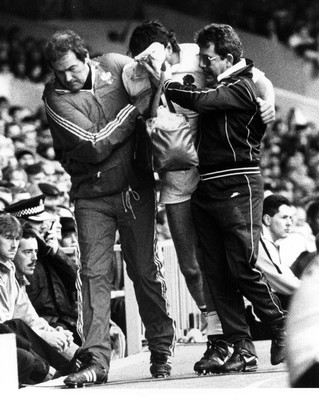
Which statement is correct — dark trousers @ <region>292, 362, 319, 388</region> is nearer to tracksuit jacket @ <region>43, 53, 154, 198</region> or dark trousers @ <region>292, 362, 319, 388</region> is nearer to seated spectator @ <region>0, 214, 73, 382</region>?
tracksuit jacket @ <region>43, 53, 154, 198</region>

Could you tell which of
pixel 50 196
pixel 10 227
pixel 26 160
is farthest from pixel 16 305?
pixel 26 160

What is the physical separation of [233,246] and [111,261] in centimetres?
70

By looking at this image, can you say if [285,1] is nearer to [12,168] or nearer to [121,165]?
[12,168]

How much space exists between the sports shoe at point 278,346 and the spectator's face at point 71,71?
5.97ft

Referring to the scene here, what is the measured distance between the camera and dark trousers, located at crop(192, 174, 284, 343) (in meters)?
7.76

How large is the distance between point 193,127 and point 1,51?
56.7ft

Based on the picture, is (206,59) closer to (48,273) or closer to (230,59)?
(230,59)

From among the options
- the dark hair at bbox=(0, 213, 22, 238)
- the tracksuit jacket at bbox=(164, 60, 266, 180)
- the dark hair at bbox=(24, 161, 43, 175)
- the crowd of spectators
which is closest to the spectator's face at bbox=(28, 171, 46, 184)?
the dark hair at bbox=(24, 161, 43, 175)

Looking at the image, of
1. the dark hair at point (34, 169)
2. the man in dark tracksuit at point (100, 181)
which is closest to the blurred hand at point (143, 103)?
the man in dark tracksuit at point (100, 181)

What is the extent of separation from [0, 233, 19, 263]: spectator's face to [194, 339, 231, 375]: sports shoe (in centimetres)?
135

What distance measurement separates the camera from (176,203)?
319 inches

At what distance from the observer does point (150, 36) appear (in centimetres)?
776
